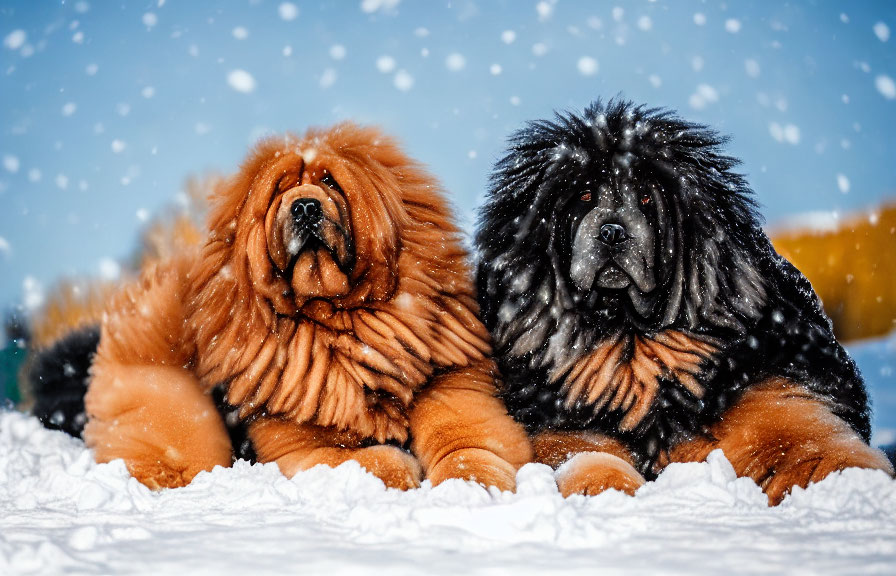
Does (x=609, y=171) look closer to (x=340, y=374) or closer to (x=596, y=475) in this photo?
(x=596, y=475)

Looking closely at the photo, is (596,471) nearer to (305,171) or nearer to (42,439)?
(305,171)

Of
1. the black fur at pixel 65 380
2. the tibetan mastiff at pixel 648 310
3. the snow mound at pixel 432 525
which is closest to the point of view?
the snow mound at pixel 432 525

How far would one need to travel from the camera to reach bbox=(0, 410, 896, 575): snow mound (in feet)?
4.88

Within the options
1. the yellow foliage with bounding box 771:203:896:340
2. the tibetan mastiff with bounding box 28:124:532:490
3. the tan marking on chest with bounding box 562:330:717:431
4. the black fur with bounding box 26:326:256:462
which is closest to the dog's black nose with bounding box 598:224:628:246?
the tan marking on chest with bounding box 562:330:717:431

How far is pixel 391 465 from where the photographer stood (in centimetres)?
227

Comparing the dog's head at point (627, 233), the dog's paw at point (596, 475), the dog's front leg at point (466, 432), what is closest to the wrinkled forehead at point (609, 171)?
the dog's head at point (627, 233)

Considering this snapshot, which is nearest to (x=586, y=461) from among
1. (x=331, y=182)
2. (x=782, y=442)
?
(x=782, y=442)

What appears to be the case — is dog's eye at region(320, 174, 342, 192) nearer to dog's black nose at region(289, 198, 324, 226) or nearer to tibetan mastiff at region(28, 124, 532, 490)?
tibetan mastiff at region(28, 124, 532, 490)

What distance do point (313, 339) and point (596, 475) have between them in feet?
3.31

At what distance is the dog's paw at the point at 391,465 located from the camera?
2.22 metres

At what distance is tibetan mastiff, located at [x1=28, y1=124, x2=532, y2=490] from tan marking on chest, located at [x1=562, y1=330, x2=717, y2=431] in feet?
0.90

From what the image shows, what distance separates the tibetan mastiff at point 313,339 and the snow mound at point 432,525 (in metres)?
0.19

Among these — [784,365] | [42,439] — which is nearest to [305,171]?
[42,439]

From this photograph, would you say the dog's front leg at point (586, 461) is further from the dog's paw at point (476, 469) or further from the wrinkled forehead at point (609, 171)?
the wrinkled forehead at point (609, 171)
